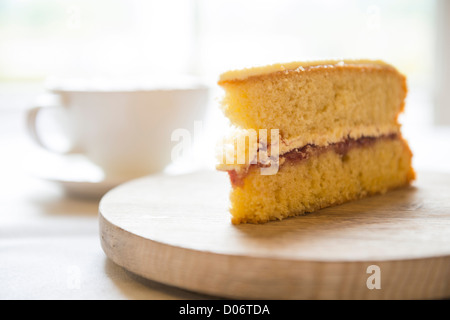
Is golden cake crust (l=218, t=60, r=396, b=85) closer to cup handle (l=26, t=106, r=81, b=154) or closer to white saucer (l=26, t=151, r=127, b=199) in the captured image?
white saucer (l=26, t=151, r=127, b=199)

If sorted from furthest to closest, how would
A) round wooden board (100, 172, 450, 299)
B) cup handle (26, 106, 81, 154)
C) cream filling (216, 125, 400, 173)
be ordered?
cup handle (26, 106, 81, 154) → cream filling (216, 125, 400, 173) → round wooden board (100, 172, 450, 299)

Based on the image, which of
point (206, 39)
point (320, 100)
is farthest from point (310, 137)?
point (206, 39)

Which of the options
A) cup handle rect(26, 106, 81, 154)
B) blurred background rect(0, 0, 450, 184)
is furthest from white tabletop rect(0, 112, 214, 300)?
blurred background rect(0, 0, 450, 184)

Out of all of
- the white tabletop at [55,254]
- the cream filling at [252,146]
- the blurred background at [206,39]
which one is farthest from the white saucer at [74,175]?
the blurred background at [206,39]

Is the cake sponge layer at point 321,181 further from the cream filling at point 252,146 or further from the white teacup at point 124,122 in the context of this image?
the white teacup at point 124,122

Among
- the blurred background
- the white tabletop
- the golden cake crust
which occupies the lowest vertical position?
the white tabletop

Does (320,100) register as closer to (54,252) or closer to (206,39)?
(54,252)
